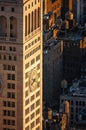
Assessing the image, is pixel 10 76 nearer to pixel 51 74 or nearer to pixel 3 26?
pixel 3 26

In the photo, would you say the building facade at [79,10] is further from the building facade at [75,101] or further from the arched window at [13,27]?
the arched window at [13,27]

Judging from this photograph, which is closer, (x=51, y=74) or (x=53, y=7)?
(x=51, y=74)

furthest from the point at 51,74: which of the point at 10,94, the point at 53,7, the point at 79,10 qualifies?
the point at 10,94

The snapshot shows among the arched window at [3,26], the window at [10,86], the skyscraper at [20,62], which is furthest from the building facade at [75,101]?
the arched window at [3,26]

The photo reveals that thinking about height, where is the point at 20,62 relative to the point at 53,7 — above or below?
below

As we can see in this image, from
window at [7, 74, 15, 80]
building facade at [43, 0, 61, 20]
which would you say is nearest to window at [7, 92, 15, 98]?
window at [7, 74, 15, 80]

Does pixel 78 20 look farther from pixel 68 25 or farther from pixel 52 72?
pixel 52 72

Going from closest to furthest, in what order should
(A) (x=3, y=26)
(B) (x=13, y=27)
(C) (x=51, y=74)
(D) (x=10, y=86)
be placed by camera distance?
(B) (x=13, y=27) < (A) (x=3, y=26) < (D) (x=10, y=86) < (C) (x=51, y=74)

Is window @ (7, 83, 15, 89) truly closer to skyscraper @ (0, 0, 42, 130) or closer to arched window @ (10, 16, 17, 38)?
skyscraper @ (0, 0, 42, 130)

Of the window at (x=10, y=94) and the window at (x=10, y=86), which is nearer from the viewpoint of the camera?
the window at (x=10, y=86)

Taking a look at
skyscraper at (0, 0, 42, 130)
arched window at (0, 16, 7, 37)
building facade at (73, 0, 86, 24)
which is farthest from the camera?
building facade at (73, 0, 86, 24)
